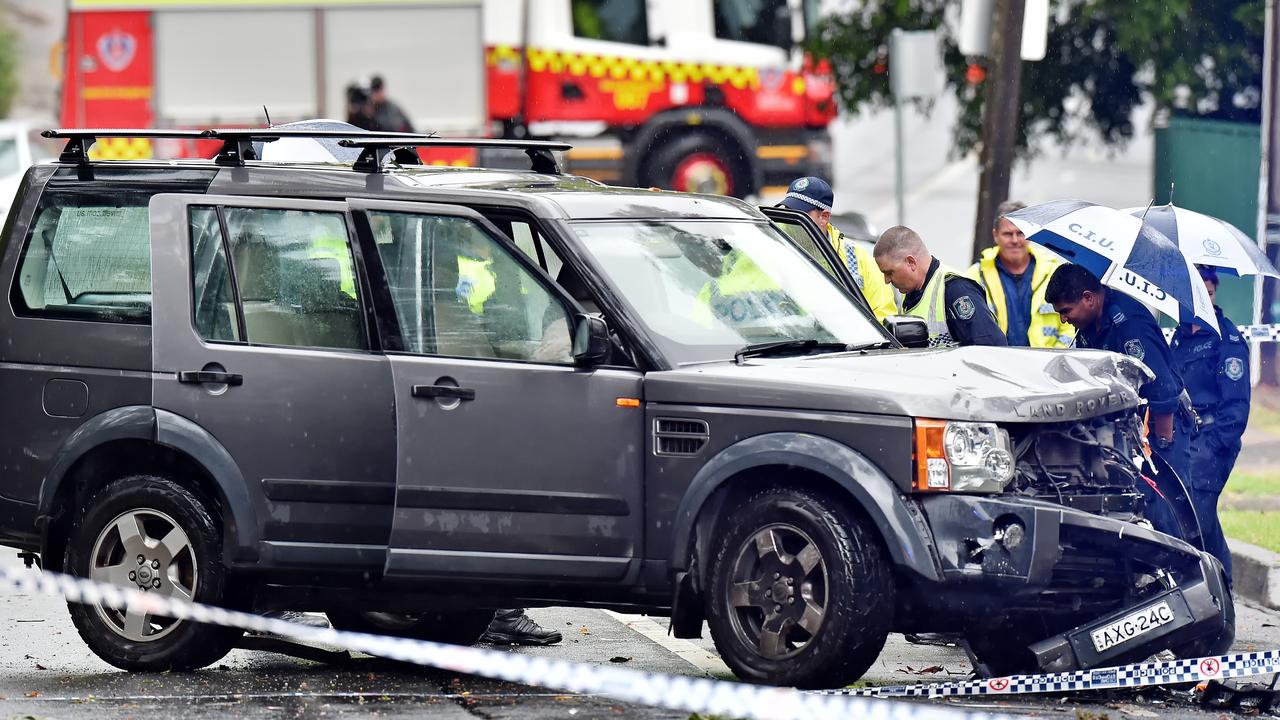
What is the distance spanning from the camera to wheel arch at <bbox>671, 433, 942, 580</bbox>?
6656 mm

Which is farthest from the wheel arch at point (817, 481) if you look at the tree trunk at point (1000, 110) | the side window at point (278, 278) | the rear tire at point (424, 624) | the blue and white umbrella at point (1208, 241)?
the tree trunk at point (1000, 110)

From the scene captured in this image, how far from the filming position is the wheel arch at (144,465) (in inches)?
294

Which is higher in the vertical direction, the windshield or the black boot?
the windshield

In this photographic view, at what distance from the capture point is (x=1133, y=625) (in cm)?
707

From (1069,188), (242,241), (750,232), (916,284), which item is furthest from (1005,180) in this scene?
(1069,188)

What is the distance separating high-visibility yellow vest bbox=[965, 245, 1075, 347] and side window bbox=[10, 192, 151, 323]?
12.2 ft

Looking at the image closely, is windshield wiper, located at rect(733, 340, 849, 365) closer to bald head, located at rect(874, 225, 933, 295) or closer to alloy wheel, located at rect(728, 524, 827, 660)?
alloy wheel, located at rect(728, 524, 827, 660)

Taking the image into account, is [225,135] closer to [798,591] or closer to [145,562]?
[145,562]

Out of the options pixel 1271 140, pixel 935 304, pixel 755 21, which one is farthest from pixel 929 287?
pixel 755 21

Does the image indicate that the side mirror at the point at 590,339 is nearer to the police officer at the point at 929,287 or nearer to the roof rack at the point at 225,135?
the roof rack at the point at 225,135

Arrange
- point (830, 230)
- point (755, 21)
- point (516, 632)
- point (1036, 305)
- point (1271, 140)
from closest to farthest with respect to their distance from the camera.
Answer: point (516, 632), point (1036, 305), point (830, 230), point (1271, 140), point (755, 21)

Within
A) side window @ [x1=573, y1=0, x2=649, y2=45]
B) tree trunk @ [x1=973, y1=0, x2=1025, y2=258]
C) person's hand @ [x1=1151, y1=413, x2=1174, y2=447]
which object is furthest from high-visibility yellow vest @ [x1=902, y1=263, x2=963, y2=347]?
side window @ [x1=573, y1=0, x2=649, y2=45]

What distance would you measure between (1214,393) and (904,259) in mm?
1359

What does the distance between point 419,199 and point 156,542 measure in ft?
4.89
